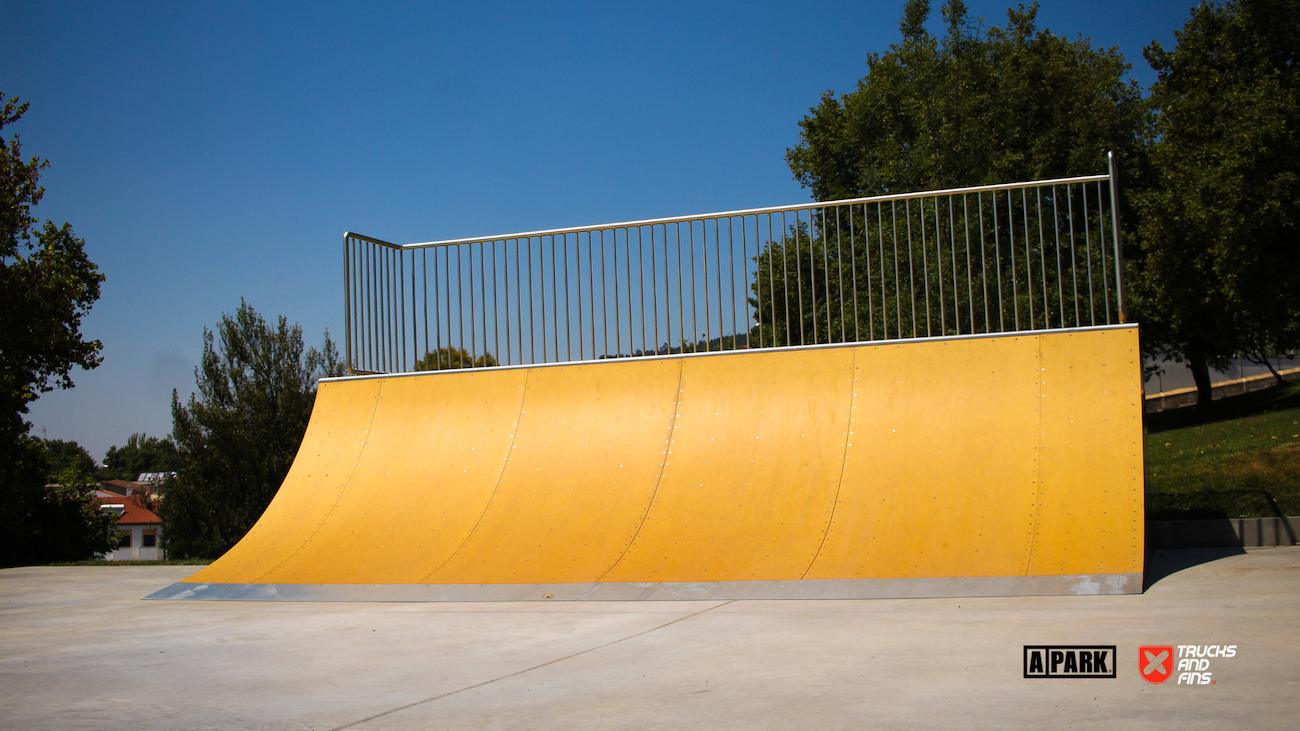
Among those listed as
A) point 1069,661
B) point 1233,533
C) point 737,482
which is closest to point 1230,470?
point 1233,533

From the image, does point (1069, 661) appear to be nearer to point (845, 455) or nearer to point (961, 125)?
point (845, 455)

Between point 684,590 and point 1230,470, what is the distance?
7761 millimetres

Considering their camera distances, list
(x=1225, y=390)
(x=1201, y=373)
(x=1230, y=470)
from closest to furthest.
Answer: (x=1230, y=470) < (x=1201, y=373) < (x=1225, y=390)

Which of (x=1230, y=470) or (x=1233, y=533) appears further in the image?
(x=1230, y=470)

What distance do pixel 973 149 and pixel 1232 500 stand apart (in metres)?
17.8

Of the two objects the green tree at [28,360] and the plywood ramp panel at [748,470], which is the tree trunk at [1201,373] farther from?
the green tree at [28,360]

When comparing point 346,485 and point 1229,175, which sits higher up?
point 1229,175

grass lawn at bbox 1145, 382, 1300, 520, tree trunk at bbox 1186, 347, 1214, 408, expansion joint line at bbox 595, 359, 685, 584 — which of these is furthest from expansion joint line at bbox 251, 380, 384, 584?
tree trunk at bbox 1186, 347, 1214, 408

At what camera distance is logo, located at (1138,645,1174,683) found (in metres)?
2.76

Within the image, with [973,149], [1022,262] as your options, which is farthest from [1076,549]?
[973,149]

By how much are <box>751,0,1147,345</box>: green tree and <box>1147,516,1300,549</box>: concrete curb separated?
12858mm

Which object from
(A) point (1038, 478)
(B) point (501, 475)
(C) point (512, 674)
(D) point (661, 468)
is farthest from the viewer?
(B) point (501, 475)

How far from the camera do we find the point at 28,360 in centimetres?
1376

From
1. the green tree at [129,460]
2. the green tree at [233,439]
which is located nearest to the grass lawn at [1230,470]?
the green tree at [233,439]
